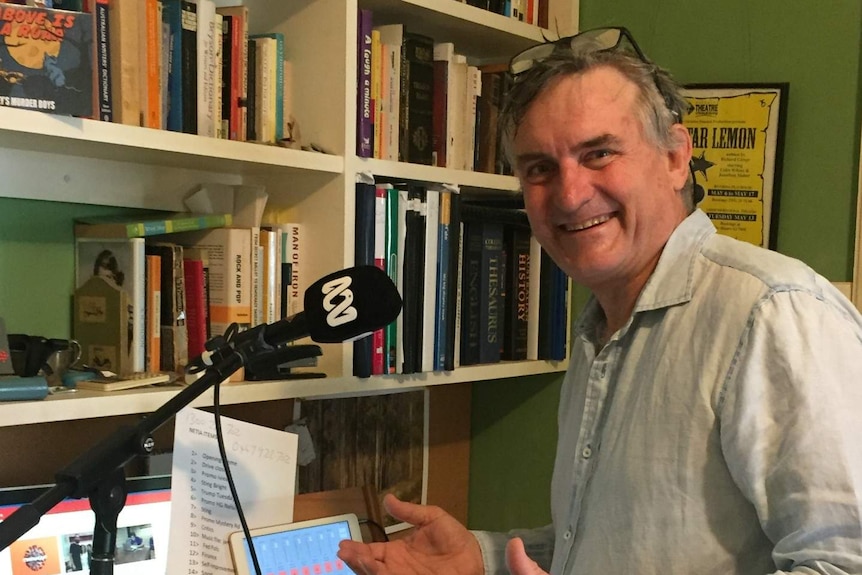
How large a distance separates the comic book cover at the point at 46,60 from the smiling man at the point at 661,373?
0.55 metres

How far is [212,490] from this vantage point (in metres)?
1.37

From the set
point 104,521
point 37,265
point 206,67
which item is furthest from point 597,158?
point 37,265

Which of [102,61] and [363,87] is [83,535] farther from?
[363,87]

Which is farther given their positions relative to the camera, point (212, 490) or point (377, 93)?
point (377, 93)

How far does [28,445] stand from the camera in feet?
4.36

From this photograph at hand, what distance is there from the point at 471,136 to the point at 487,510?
907mm

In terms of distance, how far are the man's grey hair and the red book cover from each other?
0.54 m

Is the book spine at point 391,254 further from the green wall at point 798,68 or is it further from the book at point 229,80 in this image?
the green wall at point 798,68

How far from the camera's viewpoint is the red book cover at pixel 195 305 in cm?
134

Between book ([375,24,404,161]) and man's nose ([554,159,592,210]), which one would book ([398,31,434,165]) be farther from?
man's nose ([554,159,592,210])

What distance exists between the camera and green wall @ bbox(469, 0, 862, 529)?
1.58 meters

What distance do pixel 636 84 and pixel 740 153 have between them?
648 millimetres

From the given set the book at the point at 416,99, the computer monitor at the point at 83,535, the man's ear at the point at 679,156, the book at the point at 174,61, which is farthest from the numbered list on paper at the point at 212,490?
the man's ear at the point at 679,156

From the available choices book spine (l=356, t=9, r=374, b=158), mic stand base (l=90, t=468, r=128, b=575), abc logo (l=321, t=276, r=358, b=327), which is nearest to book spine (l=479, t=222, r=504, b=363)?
book spine (l=356, t=9, r=374, b=158)
